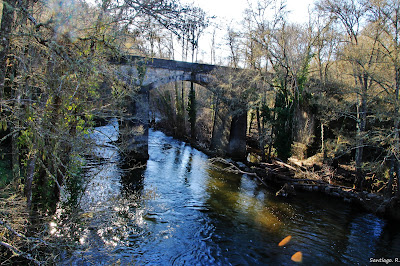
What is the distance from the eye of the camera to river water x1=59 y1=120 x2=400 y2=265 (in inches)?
247

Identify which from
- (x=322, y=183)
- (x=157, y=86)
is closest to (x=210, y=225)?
(x=322, y=183)

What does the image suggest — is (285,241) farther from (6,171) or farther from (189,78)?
(189,78)

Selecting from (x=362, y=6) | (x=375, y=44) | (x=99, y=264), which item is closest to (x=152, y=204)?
(x=99, y=264)

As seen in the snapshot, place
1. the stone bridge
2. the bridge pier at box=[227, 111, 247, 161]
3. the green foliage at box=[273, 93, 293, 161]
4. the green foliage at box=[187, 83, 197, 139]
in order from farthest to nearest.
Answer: the green foliage at box=[187, 83, 197, 139], the bridge pier at box=[227, 111, 247, 161], the stone bridge, the green foliage at box=[273, 93, 293, 161]

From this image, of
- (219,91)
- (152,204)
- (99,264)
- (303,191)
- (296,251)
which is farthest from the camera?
(219,91)

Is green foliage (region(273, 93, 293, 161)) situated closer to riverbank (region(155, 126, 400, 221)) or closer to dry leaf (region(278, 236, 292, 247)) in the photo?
riverbank (region(155, 126, 400, 221))

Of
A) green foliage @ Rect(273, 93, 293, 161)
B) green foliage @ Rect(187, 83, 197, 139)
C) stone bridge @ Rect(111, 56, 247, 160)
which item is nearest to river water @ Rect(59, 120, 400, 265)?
stone bridge @ Rect(111, 56, 247, 160)

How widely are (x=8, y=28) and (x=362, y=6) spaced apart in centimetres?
1395

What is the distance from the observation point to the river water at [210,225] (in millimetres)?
6262

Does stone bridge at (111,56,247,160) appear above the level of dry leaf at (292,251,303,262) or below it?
above

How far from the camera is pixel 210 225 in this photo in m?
8.05

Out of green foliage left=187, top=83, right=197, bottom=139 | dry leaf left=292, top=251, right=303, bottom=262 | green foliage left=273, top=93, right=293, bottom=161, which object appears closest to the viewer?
dry leaf left=292, top=251, right=303, bottom=262

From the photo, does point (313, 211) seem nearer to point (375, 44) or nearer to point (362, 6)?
point (375, 44)

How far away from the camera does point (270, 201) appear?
10.4m
